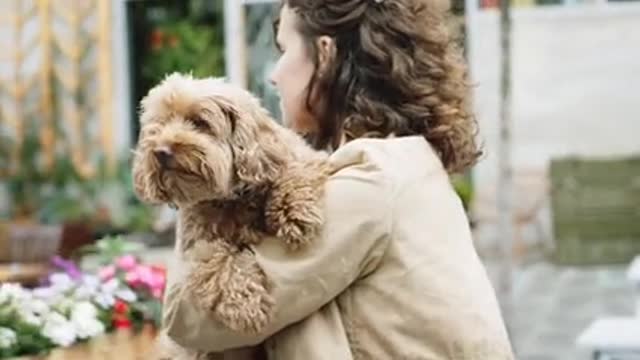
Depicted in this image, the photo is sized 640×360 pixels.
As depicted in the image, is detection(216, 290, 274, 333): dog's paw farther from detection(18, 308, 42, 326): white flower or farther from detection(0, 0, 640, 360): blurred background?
detection(0, 0, 640, 360): blurred background

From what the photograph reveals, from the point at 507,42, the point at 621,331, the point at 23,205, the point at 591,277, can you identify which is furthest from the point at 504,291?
the point at 23,205

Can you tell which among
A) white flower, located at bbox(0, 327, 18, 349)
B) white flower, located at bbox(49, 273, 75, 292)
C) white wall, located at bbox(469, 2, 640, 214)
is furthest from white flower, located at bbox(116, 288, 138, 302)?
white wall, located at bbox(469, 2, 640, 214)

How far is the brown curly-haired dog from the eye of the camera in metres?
2.43

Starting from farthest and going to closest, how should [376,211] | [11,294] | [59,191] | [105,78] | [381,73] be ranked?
[105,78] < [59,191] < [11,294] < [381,73] < [376,211]

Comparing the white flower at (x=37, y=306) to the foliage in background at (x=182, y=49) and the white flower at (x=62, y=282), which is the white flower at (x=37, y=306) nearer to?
the white flower at (x=62, y=282)

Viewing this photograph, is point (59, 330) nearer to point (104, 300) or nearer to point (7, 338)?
point (7, 338)

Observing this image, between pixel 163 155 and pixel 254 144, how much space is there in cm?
14

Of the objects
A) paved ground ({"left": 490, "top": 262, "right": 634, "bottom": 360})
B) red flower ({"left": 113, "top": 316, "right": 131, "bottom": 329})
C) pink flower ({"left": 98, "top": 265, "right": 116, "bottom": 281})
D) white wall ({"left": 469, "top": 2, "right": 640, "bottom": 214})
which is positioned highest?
pink flower ({"left": 98, "top": 265, "right": 116, "bottom": 281})

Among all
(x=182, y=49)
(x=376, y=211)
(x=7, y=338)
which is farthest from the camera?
(x=182, y=49)

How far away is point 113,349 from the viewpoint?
407 centimetres

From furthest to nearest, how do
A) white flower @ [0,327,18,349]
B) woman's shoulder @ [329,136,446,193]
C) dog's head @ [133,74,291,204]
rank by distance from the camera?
white flower @ [0,327,18,349] < woman's shoulder @ [329,136,446,193] < dog's head @ [133,74,291,204]

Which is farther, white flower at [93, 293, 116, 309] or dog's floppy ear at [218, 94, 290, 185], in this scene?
white flower at [93, 293, 116, 309]

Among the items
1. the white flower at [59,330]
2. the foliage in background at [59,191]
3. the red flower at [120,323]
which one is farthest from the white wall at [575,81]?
the white flower at [59,330]

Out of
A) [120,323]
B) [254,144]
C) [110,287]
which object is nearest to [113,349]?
[120,323]
